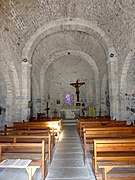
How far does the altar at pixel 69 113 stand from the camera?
61.5 feet

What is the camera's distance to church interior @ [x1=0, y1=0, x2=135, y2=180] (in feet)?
15.8

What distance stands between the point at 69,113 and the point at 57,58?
5475 millimetres

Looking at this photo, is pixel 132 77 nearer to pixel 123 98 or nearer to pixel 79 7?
pixel 123 98

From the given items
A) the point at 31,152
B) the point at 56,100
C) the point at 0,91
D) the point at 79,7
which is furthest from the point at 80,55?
the point at 31,152

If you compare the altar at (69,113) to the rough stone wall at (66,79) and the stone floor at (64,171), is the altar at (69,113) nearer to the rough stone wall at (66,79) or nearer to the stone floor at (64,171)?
the rough stone wall at (66,79)

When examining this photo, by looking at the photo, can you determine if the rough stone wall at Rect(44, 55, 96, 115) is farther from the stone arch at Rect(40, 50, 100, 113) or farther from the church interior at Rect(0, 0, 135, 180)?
the church interior at Rect(0, 0, 135, 180)

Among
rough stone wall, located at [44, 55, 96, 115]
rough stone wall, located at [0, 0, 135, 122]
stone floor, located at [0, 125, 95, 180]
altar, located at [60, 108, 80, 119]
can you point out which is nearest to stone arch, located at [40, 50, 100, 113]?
rough stone wall, located at [44, 55, 96, 115]

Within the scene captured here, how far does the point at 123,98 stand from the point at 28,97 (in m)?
5.36

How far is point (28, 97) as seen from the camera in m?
11.1

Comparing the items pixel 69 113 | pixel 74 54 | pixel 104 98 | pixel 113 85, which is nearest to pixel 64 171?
pixel 113 85

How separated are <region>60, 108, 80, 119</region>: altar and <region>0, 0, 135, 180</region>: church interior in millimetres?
2639

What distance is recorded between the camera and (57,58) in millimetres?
17250

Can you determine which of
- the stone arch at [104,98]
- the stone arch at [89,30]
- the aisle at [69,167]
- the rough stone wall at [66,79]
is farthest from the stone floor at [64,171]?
the rough stone wall at [66,79]

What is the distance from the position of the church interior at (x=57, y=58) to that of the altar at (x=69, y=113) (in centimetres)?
264
